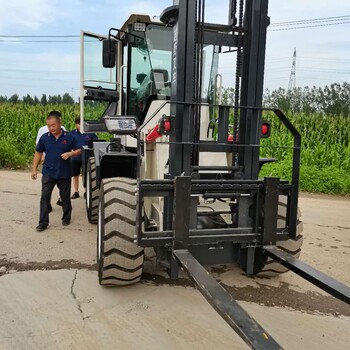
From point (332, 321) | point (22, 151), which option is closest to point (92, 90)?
point (332, 321)

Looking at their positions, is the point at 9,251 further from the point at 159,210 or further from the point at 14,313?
the point at 159,210

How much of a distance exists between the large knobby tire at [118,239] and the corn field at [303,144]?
24.4 ft

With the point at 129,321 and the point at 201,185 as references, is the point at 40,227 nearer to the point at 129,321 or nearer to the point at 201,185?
the point at 129,321

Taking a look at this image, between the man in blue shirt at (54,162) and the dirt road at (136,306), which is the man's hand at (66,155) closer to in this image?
the man in blue shirt at (54,162)

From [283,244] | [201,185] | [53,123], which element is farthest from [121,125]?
[53,123]

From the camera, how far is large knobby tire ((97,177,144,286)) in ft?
12.2

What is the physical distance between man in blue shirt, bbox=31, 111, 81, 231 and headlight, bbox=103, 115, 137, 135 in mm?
2885

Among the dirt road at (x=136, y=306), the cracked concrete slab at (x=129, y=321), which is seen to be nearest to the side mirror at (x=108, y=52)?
the dirt road at (x=136, y=306)

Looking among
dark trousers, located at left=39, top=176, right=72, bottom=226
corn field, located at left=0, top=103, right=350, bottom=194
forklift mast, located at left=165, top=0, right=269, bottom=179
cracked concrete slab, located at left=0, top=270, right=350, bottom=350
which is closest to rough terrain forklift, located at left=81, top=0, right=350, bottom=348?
forklift mast, located at left=165, top=0, right=269, bottom=179

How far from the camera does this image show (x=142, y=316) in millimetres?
3535

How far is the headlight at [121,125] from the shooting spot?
11.6 ft

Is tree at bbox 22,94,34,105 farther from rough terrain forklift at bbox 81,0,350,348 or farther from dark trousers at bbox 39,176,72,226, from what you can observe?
rough terrain forklift at bbox 81,0,350,348

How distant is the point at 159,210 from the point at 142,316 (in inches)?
37.1

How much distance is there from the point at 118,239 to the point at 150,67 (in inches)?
83.1
